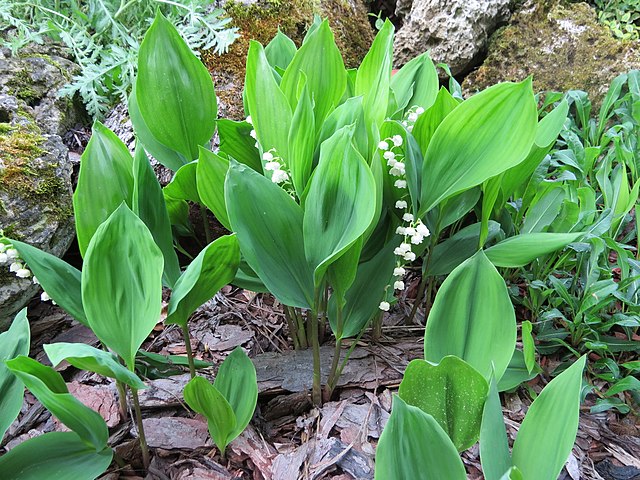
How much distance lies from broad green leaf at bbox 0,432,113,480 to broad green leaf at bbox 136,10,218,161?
740 millimetres

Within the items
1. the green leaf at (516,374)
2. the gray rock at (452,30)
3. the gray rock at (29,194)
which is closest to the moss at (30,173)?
the gray rock at (29,194)

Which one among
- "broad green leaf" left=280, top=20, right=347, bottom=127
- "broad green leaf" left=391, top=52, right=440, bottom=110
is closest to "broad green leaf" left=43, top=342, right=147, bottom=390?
"broad green leaf" left=280, top=20, right=347, bottom=127

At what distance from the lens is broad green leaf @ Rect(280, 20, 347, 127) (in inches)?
49.6

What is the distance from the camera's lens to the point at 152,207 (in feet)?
3.76

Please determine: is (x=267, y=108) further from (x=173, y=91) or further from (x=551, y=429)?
(x=551, y=429)

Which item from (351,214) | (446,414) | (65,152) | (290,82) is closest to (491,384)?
(446,414)

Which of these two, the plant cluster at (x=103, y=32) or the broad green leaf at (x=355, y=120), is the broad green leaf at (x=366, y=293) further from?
the plant cluster at (x=103, y=32)

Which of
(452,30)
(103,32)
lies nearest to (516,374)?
(452,30)

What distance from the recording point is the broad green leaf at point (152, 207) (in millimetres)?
1085

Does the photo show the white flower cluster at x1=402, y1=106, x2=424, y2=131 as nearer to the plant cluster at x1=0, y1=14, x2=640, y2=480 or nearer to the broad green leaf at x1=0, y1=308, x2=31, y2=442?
the plant cluster at x1=0, y1=14, x2=640, y2=480

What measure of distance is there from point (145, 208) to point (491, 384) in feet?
2.57

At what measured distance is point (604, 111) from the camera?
2074 millimetres

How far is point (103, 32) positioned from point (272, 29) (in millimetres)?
747

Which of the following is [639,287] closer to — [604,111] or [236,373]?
[604,111]
